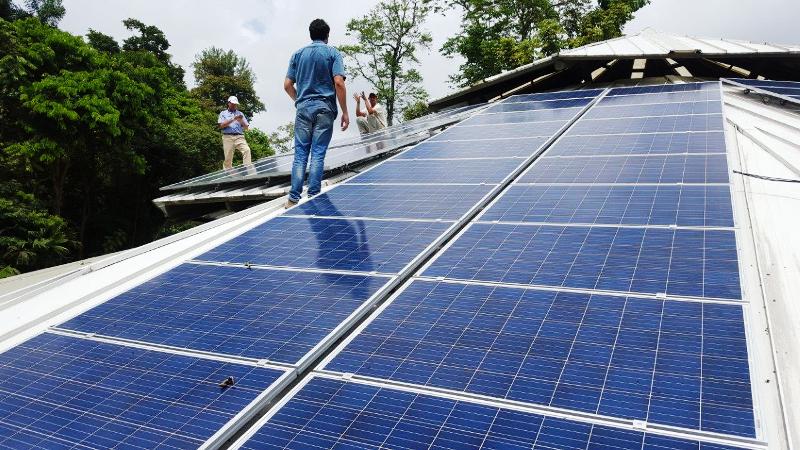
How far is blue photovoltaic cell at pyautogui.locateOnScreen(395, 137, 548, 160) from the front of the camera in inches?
349

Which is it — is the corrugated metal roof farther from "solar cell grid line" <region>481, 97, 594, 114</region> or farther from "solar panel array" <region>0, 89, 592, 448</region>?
"solar panel array" <region>0, 89, 592, 448</region>

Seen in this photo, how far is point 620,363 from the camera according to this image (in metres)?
3.26

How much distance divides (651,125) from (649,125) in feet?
0.11

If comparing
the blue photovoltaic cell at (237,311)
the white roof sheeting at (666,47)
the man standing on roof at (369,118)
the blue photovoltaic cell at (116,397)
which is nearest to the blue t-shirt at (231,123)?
the man standing on roof at (369,118)

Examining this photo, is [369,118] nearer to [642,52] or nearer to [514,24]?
→ [642,52]

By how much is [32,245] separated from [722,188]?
24.9 meters

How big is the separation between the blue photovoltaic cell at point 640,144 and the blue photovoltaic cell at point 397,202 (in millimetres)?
2087

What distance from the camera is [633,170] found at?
7.05 meters

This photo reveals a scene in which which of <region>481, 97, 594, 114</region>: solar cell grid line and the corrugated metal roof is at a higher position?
the corrugated metal roof

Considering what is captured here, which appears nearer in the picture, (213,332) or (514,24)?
(213,332)

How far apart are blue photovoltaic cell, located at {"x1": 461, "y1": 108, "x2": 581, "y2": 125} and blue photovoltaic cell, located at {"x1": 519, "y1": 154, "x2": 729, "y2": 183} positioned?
3.25 meters

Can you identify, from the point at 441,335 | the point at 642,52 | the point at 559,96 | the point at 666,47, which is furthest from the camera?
the point at 666,47

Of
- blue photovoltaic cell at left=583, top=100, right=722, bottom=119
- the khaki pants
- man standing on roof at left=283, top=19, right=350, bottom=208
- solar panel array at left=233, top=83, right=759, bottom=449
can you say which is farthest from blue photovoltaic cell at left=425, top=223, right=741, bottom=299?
the khaki pants

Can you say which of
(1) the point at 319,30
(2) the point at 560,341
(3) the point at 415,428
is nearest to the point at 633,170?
(2) the point at 560,341
